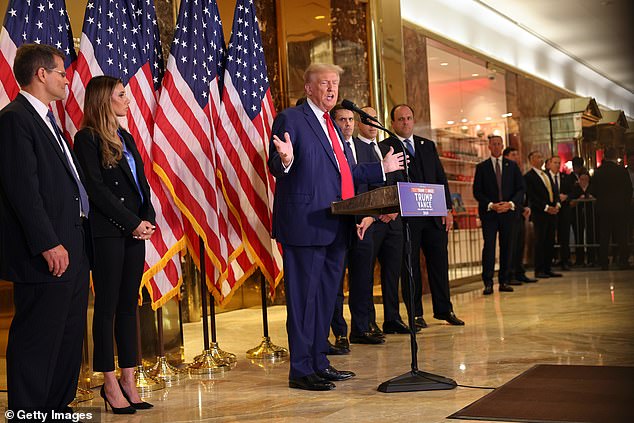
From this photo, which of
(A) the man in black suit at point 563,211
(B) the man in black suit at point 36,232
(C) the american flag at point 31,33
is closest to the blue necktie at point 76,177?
(B) the man in black suit at point 36,232

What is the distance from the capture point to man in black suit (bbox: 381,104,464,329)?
5.93 meters

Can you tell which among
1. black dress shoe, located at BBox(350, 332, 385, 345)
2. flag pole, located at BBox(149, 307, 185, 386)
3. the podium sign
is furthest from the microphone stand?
black dress shoe, located at BBox(350, 332, 385, 345)

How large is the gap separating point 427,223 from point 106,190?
3177 mm

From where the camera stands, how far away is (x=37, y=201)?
280cm

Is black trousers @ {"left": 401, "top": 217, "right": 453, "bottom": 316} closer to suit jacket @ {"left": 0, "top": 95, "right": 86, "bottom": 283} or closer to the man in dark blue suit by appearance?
the man in dark blue suit

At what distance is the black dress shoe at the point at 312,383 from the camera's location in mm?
3848

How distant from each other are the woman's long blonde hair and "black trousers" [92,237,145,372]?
0.39 m

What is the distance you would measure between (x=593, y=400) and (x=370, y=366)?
155cm

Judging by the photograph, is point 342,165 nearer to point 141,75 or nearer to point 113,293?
point 141,75

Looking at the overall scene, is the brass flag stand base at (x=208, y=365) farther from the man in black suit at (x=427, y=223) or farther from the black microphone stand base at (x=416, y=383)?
the man in black suit at (x=427, y=223)

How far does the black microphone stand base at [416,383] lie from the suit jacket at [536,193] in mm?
7644

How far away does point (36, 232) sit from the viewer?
2.78 meters

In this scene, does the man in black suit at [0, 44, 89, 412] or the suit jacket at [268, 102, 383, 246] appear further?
the suit jacket at [268, 102, 383, 246]

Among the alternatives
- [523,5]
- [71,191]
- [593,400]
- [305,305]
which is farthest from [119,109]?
[523,5]
